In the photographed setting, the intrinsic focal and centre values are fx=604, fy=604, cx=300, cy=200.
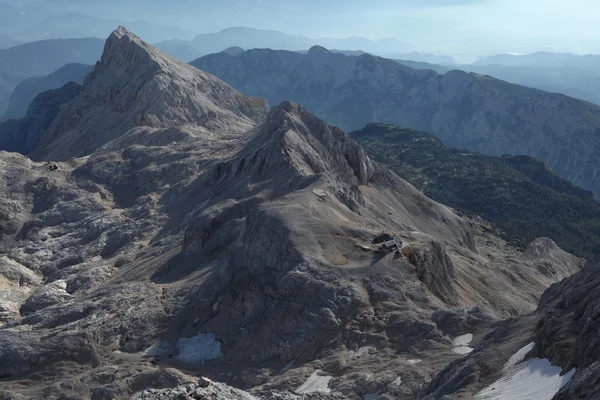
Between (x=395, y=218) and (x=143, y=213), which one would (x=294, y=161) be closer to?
(x=395, y=218)

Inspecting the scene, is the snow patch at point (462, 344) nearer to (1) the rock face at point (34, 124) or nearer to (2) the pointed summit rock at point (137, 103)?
(2) the pointed summit rock at point (137, 103)

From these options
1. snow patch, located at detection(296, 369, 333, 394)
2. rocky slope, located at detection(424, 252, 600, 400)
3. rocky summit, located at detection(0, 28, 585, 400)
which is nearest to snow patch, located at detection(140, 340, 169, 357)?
rocky summit, located at detection(0, 28, 585, 400)

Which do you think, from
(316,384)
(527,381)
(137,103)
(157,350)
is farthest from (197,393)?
(137,103)

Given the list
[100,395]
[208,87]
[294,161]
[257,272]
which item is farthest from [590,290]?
[208,87]

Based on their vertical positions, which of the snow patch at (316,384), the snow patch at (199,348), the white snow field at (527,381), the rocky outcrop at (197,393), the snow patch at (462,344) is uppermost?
the white snow field at (527,381)

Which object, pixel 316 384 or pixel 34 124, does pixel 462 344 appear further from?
pixel 34 124

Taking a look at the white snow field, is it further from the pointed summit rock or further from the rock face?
the rock face

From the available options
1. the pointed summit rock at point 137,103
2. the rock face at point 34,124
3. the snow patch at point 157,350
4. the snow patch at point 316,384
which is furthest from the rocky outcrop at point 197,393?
the rock face at point 34,124
